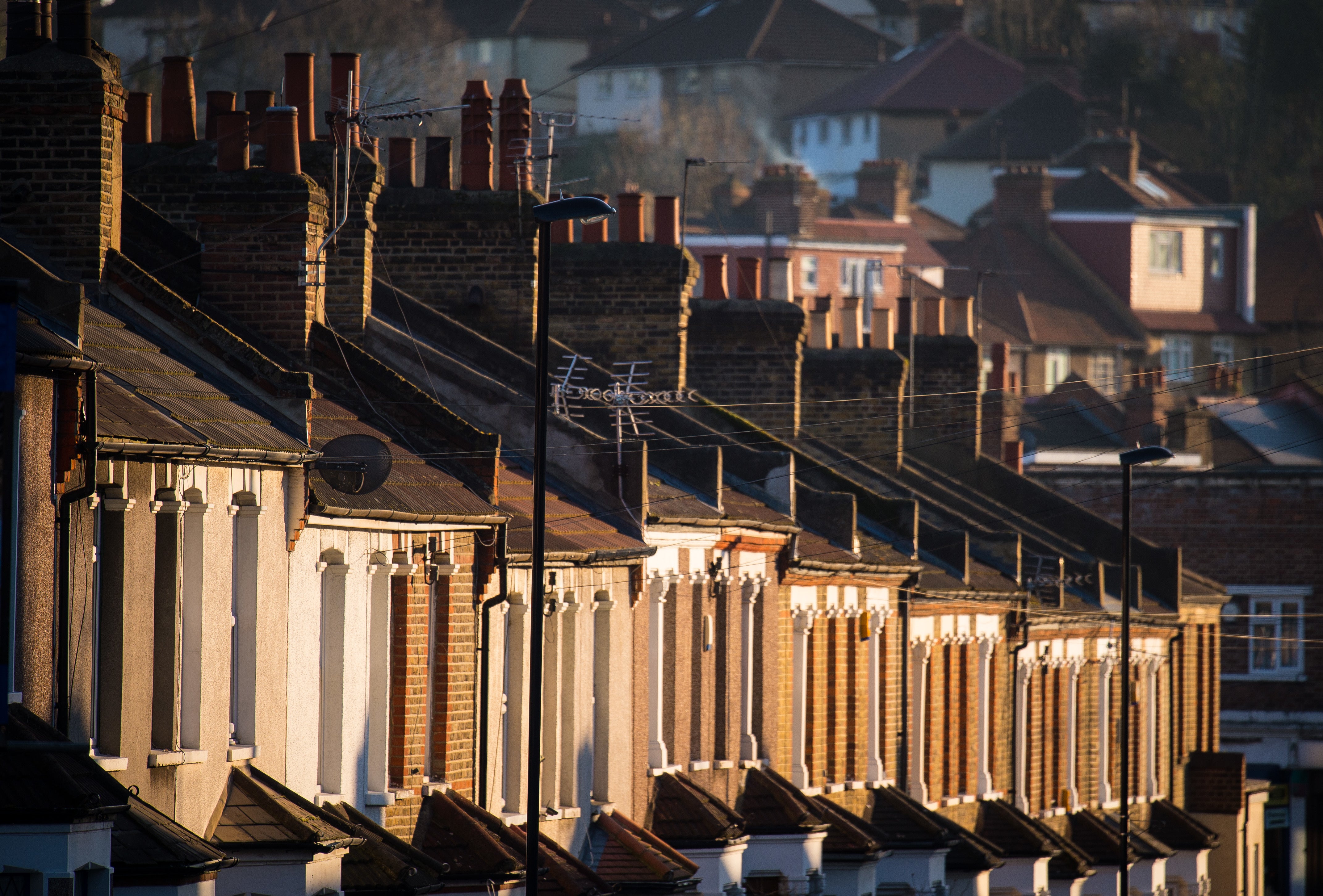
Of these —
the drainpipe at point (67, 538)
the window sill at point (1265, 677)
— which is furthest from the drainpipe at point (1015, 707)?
the drainpipe at point (67, 538)

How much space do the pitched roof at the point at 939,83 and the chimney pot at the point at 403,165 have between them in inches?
3650

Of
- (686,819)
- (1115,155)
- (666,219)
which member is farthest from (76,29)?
(1115,155)

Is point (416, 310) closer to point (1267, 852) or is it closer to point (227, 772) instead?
point (227, 772)

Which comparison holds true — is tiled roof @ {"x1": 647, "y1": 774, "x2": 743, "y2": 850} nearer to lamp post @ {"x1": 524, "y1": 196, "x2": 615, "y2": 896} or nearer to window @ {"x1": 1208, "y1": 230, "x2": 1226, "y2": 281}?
lamp post @ {"x1": 524, "y1": 196, "x2": 615, "y2": 896}

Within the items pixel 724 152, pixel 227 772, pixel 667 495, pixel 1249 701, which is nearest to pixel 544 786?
pixel 667 495

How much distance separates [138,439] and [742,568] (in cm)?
1332

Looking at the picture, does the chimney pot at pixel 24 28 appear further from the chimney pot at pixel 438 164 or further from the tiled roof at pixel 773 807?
the tiled roof at pixel 773 807

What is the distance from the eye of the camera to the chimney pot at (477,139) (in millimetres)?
26344

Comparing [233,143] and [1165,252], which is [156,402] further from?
[1165,252]

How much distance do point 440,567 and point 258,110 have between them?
5.76m

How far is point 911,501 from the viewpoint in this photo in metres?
33.6

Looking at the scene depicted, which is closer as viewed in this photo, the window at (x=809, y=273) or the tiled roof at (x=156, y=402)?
the tiled roof at (x=156, y=402)

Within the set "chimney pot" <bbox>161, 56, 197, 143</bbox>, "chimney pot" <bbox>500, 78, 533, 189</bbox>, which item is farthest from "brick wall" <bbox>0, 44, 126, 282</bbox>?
"chimney pot" <bbox>500, 78, 533, 189</bbox>

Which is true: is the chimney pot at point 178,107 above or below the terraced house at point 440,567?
above
